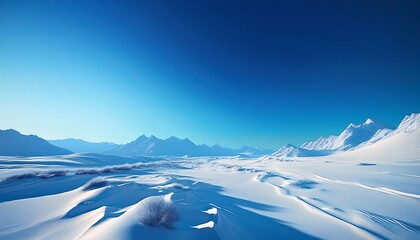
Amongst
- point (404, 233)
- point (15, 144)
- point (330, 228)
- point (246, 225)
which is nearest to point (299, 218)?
point (330, 228)

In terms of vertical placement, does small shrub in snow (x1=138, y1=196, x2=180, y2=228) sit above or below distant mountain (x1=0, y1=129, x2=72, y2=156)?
below

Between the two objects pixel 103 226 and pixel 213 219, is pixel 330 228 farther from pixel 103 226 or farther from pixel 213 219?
pixel 103 226

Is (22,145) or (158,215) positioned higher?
(22,145)

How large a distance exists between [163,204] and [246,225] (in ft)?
11.1

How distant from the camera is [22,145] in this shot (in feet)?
299

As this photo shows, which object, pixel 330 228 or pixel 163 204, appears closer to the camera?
pixel 163 204

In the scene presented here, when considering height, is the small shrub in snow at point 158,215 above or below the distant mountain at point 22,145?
below

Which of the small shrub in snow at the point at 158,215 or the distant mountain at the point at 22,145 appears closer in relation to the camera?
the small shrub in snow at the point at 158,215

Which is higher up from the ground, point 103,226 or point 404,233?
point 103,226

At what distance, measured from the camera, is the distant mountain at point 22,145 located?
83.4m

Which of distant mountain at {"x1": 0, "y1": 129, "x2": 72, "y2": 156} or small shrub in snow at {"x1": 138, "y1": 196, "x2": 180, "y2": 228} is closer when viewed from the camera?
small shrub in snow at {"x1": 138, "y1": 196, "x2": 180, "y2": 228}

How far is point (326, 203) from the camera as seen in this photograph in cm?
1123

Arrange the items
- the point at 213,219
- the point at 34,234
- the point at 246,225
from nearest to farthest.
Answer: the point at 34,234 < the point at 213,219 < the point at 246,225

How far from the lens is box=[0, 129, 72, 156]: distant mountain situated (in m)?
83.4
